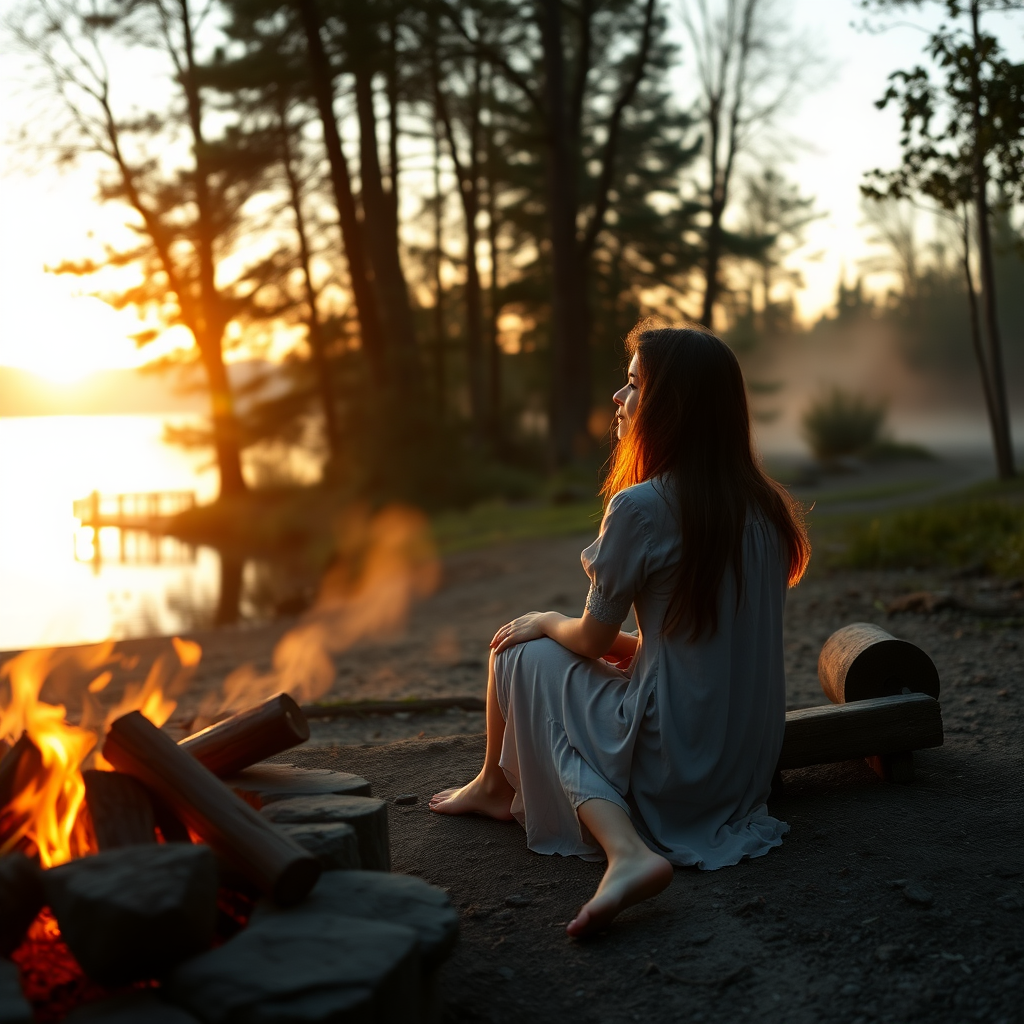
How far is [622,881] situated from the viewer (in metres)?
2.94

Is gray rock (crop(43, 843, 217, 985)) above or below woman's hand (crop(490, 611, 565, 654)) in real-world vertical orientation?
below

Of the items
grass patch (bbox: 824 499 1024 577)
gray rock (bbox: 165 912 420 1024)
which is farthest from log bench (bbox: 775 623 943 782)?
grass patch (bbox: 824 499 1024 577)

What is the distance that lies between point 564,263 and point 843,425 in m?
10.3

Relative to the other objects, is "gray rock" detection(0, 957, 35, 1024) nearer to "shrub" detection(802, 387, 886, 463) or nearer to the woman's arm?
the woman's arm

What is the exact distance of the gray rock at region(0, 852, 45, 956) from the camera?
7.67 ft

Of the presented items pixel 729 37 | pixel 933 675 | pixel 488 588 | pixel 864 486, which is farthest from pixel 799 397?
pixel 933 675

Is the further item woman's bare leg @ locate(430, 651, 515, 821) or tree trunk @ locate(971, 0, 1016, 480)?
tree trunk @ locate(971, 0, 1016, 480)

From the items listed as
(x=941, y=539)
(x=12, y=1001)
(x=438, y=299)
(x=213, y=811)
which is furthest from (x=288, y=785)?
(x=438, y=299)

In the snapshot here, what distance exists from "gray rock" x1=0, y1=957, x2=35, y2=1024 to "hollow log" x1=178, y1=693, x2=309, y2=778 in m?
0.97

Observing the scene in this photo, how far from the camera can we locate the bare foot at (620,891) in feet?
9.51

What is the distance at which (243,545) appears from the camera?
2553 centimetres

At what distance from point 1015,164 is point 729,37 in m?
22.2

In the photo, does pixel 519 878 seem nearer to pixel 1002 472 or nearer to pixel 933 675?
pixel 933 675

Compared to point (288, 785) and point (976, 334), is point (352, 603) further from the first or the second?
point (288, 785)
